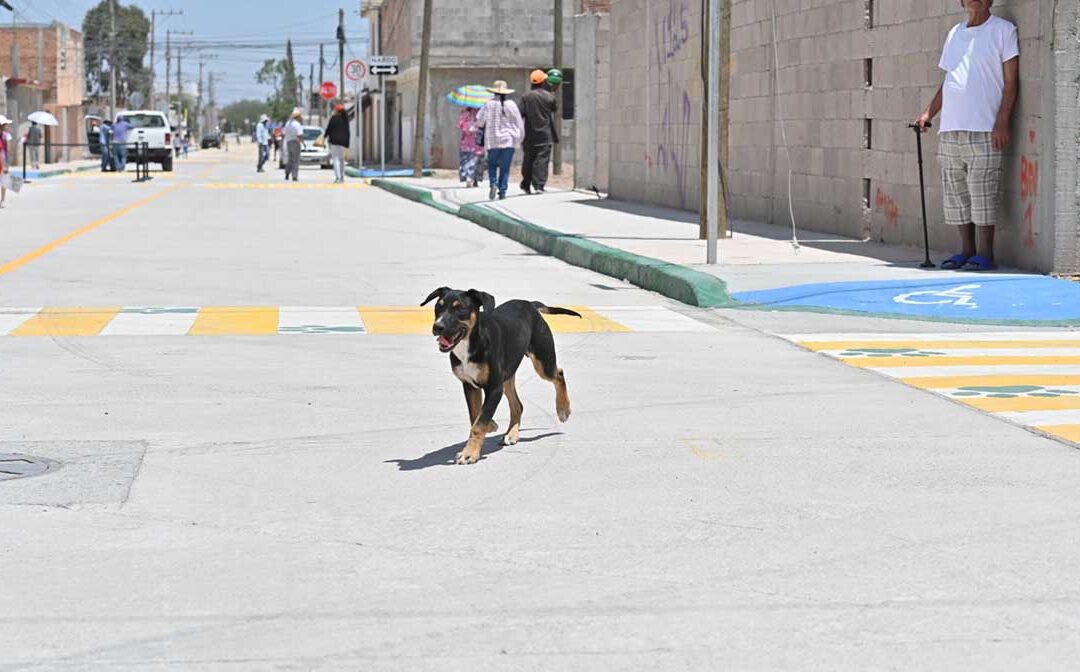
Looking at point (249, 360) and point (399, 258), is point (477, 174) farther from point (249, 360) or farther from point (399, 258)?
point (249, 360)

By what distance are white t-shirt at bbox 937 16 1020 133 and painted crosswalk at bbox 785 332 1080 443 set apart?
358 cm

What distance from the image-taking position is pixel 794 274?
16.1 m

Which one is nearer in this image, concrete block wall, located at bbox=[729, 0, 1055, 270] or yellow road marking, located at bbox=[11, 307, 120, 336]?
yellow road marking, located at bbox=[11, 307, 120, 336]

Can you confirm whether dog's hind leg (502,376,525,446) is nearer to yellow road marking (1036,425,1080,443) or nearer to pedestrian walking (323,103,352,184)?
yellow road marking (1036,425,1080,443)

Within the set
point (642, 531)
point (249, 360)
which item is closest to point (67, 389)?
point (249, 360)

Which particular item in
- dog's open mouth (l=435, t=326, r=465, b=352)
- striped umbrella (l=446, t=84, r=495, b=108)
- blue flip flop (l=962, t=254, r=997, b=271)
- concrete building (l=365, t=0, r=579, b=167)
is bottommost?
dog's open mouth (l=435, t=326, r=465, b=352)

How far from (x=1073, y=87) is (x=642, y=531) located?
30.8ft

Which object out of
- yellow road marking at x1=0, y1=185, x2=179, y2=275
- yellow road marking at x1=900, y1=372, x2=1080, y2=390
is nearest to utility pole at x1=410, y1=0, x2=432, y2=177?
yellow road marking at x1=0, y1=185, x2=179, y2=275

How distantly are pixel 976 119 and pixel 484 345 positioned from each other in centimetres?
908

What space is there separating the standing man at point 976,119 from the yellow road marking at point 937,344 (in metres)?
3.71

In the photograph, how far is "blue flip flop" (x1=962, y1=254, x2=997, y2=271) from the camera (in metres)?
15.9

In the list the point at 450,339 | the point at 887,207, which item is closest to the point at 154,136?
the point at 887,207

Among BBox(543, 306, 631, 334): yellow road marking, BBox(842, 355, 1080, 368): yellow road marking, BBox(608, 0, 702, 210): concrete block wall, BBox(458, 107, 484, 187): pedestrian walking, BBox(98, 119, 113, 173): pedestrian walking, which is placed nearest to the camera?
BBox(842, 355, 1080, 368): yellow road marking

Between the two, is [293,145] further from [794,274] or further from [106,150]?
[794,274]
